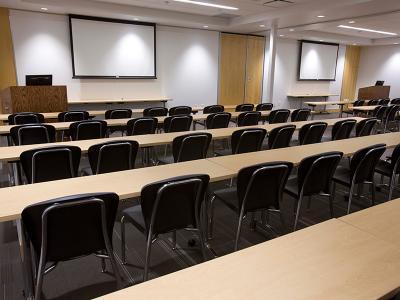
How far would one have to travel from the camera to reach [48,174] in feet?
10.2

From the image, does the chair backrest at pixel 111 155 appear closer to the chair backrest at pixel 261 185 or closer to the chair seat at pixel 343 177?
the chair backrest at pixel 261 185

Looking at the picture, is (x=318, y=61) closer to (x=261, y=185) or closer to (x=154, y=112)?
(x=154, y=112)

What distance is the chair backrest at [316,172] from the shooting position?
285 centimetres

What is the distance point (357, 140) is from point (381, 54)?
44.3 feet

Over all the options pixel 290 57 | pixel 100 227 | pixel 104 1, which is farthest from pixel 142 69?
pixel 100 227

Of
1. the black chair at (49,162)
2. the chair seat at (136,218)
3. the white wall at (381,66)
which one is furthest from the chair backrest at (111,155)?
the white wall at (381,66)

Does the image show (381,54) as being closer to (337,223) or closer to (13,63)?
(13,63)

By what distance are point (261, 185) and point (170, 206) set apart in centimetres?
81

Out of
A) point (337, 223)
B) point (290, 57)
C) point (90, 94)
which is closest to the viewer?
point (337, 223)

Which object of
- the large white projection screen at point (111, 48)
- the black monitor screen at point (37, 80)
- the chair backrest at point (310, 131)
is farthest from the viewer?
the large white projection screen at point (111, 48)

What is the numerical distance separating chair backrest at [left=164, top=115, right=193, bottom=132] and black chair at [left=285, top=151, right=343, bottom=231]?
2.75 metres

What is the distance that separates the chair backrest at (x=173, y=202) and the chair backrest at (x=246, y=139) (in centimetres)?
197

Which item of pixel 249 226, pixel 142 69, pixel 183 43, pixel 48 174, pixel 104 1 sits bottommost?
pixel 249 226

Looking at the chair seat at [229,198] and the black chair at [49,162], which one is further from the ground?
the black chair at [49,162]
